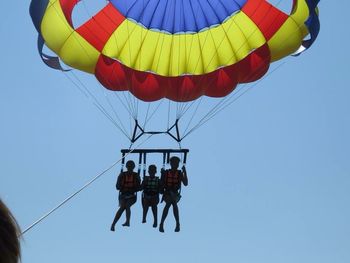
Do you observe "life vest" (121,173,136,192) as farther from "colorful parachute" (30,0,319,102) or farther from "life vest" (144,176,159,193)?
"colorful parachute" (30,0,319,102)

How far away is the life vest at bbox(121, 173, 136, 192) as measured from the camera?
8.16 m

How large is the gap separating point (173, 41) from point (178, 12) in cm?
53

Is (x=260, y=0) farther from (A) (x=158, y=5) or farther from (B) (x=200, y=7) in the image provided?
(A) (x=158, y=5)

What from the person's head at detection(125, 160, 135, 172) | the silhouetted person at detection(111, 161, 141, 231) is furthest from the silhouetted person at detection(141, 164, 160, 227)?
the person's head at detection(125, 160, 135, 172)

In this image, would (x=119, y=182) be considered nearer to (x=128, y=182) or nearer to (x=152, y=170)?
(x=128, y=182)

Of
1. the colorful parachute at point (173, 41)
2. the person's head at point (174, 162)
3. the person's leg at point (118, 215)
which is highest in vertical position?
the colorful parachute at point (173, 41)

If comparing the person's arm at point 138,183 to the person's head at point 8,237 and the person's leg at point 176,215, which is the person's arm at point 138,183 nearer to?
the person's leg at point 176,215

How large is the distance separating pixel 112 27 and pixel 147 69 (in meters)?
0.87

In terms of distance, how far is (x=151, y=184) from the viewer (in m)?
8.20

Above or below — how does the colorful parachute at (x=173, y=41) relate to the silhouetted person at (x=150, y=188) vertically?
above

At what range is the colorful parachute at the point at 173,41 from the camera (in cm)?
893

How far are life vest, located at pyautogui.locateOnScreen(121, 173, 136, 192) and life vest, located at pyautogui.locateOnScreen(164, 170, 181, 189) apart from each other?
0.45 meters

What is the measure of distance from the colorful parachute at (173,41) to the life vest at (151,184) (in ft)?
6.02

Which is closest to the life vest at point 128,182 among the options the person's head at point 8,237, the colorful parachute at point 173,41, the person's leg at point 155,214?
the person's leg at point 155,214
